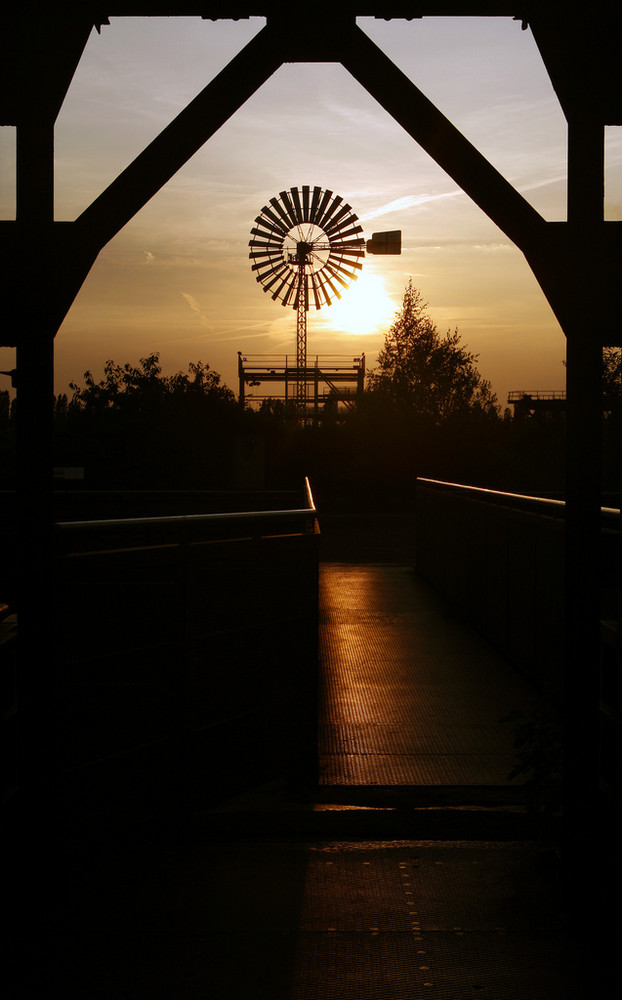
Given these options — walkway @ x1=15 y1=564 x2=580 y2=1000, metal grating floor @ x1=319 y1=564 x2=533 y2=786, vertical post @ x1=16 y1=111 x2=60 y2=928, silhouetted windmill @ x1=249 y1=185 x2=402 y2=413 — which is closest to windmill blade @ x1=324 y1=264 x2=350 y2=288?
silhouetted windmill @ x1=249 y1=185 x2=402 y2=413

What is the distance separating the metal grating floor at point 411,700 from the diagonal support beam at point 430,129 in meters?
2.12

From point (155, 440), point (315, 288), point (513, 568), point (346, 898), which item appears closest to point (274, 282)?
point (315, 288)

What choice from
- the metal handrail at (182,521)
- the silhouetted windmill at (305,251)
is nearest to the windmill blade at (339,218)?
the silhouetted windmill at (305,251)

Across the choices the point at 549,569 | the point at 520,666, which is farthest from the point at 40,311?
the point at 520,666

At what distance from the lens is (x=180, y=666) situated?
4.26 metres

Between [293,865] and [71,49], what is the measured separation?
332 cm

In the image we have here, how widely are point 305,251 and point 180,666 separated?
40439 mm

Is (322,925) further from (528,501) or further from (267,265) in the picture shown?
(267,265)

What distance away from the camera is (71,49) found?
3.75m

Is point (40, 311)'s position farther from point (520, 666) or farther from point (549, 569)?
point (520, 666)

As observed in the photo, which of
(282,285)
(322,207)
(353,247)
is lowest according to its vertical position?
(282,285)

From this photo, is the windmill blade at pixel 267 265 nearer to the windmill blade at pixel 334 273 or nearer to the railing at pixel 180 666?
the windmill blade at pixel 334 273

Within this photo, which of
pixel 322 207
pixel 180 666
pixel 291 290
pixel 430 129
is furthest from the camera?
pixel 291 290

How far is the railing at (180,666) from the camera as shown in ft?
12.5
